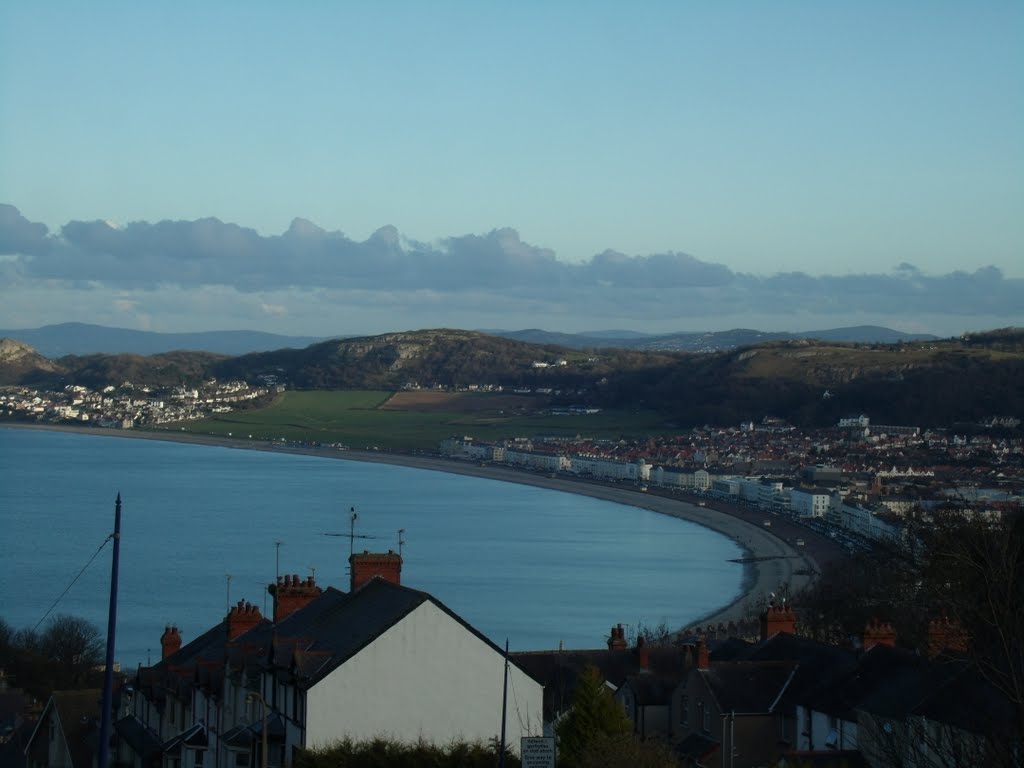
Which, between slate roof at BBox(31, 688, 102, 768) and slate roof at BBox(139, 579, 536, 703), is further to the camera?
slate roof at BBox(31, 688, 102, 768)

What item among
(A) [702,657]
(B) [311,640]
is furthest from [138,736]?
(A) [702,657]

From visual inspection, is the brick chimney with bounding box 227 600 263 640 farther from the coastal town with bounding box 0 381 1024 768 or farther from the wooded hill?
the wooded hill

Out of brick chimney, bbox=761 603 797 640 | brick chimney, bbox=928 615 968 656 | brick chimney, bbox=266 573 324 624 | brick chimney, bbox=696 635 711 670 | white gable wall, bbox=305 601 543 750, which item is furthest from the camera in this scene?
brick chimney, bbox=761 603 797 640

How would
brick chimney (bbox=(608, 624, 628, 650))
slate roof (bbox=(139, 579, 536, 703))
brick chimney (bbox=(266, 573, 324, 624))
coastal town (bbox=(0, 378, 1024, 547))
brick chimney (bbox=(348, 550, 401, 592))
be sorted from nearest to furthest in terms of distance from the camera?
slate roof (bbox=(139, 579, 536, 703)) < brick chimney (bbox=(348, 550, 401, 592)) < brick chimney (bbox=(266, 573, 324, 624)) < brick chimney (bbox=(608, 624, 628, 650)) < coastal town (bbox=(0, 378, 1024, 547))

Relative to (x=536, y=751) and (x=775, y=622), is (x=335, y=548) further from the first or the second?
(x=536, y=751)

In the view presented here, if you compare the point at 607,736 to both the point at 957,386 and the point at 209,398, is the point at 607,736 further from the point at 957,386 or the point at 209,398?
the point at 209,398

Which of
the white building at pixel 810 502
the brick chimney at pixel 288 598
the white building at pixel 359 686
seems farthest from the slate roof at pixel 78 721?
the white building at pixel 810 502

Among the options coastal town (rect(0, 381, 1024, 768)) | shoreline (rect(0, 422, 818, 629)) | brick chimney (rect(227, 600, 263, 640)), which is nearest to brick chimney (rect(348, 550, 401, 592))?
coastal town (rect(0, 381, 1024, 768))

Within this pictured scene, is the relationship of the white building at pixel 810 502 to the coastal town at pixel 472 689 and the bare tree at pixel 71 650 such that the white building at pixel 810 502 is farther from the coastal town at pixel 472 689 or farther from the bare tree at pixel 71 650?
the coastal town at pixel 472 689
